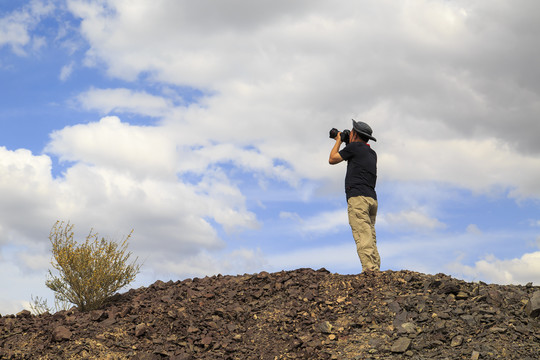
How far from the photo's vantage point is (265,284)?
9.47m

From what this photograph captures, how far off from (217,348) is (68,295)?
4.08 meters

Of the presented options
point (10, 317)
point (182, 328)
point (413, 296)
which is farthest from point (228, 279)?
point (10, 317)

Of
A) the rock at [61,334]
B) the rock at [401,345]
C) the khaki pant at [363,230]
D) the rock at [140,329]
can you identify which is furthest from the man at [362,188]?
the rock at [61,334]

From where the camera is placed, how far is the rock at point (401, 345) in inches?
269

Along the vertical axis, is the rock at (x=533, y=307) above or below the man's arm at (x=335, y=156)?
below

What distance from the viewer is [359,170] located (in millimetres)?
9805

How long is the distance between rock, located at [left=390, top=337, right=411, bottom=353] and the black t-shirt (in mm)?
3244

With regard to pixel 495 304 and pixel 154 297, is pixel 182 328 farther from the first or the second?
pixel 495 304

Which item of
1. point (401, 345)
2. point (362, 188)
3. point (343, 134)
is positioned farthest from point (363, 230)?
point (401, 345)

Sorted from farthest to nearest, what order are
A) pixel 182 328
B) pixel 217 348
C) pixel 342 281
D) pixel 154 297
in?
1. pixel 154 297
2. pixel 342 281
3. pixel 182 328
4. pixel 217 348

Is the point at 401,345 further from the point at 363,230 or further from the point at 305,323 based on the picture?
the point at 363,230

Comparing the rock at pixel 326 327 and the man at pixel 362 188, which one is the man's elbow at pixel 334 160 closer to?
the man at pixel 362 188

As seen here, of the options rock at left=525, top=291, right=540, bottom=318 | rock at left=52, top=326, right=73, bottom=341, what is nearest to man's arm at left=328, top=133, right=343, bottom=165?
rock at left=525, top=291, right=540, bottom=318

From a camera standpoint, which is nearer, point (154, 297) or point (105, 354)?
point (105, 354)
